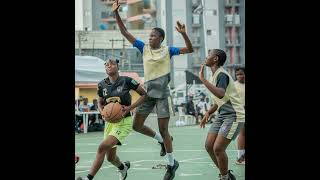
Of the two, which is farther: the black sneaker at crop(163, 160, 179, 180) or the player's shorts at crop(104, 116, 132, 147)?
the black sneaker at crop(163, 160, 179, 180)

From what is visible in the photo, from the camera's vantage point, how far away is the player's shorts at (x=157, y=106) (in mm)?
6784

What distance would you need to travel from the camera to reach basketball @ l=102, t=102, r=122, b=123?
6574mm

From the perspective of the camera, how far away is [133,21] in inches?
321

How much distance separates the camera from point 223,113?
666 centimetres

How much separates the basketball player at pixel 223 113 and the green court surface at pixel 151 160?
1.82ft

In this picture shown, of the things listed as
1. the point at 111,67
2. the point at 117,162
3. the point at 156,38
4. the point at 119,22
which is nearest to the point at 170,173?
the point at 117,162

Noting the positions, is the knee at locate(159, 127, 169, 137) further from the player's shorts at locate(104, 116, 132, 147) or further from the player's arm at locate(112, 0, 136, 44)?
the player's arm at locate(112, 0, 136, 44)

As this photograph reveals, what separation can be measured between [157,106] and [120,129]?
0.47 m

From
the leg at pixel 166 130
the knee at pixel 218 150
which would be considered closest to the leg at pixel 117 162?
the leg at pixel 166 130

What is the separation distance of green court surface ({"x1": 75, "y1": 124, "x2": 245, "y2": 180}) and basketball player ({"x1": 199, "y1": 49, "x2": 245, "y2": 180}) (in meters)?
0.56

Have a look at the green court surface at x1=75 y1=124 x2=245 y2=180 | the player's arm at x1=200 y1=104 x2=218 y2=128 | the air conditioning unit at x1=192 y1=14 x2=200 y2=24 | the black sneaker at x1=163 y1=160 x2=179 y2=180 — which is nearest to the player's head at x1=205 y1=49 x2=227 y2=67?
the player's arm at x1=200 y1=104 x2=218 y2=128

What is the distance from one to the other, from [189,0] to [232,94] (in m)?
1.56
